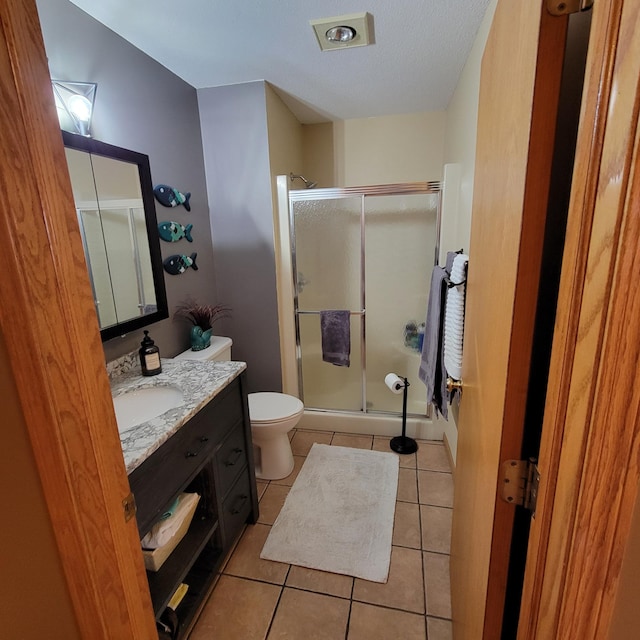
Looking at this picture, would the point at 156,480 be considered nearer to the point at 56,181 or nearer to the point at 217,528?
the point at 217,528

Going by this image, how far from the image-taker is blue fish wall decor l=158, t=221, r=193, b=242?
1.91 meters

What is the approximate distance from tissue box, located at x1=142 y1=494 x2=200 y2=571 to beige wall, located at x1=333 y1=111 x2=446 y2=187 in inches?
104

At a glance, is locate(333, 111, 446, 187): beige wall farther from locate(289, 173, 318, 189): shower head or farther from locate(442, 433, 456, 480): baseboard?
locate(442, 433, 456, 480): baseboard

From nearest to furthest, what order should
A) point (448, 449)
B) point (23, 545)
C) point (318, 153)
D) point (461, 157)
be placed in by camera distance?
point (23, 545)
point (461, 157)
point (448, 449)
point (318, 153)

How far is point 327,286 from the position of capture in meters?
2.85

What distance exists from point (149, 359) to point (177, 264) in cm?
65

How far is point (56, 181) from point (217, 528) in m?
1.50

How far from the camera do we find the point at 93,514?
2.09 feet

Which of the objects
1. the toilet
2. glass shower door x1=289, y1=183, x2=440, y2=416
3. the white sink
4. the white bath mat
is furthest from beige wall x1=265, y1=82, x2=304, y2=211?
the white bath mat

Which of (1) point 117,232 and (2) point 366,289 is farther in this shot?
(2) point 366,289

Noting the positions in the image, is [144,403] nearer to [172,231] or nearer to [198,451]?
[198,451]

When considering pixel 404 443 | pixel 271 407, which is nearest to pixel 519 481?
pixel 271 407

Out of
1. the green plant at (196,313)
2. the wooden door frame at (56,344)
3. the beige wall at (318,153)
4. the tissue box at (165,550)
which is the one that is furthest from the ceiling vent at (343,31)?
the tissue box at (165,550)

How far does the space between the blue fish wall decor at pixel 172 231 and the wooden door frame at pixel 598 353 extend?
190 centimetres
